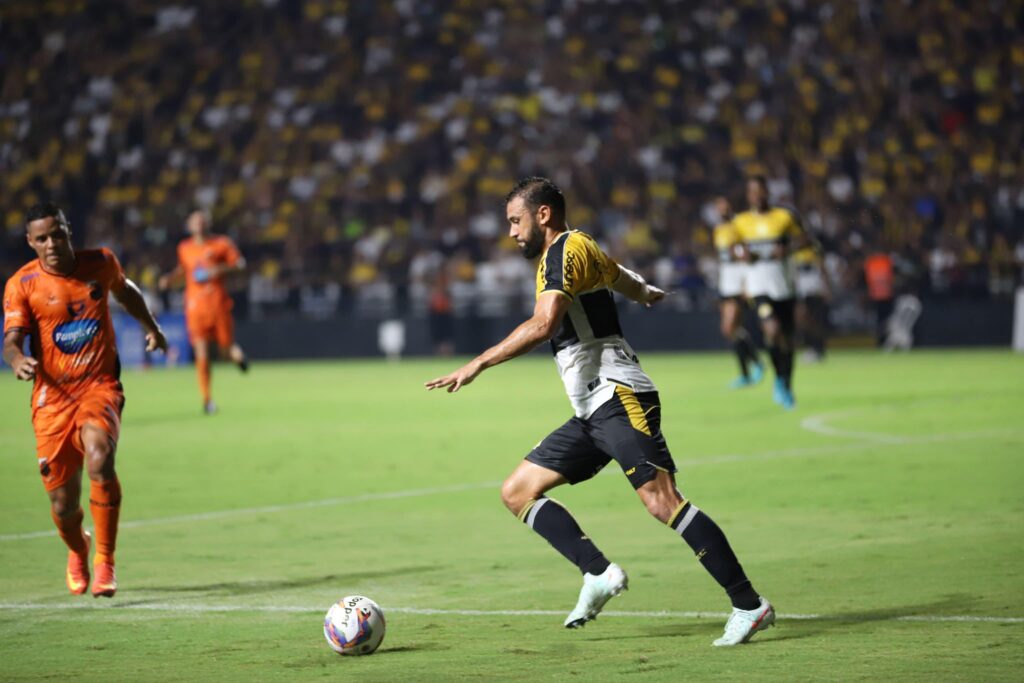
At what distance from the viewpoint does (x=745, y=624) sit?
19.5ft

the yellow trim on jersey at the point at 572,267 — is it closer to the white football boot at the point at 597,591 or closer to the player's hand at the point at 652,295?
the player's hand at the point at 652,295

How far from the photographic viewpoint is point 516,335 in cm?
584

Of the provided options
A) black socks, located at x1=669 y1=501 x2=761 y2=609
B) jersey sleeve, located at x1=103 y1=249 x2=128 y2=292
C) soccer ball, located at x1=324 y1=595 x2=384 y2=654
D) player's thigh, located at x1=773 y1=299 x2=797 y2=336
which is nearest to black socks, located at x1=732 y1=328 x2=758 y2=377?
player's thigh, located at x1=773 y1=299 x2=797 y2=336

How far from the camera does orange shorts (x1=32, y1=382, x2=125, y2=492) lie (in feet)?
24.6

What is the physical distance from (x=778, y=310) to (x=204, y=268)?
266 inches

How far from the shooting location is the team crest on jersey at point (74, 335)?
7590 mm

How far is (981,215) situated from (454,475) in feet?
72.1

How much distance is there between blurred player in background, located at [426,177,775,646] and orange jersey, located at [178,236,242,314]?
12946 mm

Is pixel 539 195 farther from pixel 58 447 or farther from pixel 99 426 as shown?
pixel 58 447

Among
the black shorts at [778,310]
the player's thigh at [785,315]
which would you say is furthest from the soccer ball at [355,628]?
the black shorts at [778,310]

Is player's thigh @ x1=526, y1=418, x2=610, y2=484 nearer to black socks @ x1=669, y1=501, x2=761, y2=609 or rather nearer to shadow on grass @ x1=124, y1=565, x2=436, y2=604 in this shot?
black socks @ x1=669, y1=501, x2=761, y2=609

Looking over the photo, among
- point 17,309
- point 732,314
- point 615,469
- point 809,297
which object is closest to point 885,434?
point 615,469

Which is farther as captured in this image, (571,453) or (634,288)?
(634,288)

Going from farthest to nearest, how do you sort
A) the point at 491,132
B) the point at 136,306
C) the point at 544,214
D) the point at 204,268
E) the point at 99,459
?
the point at 491,132
the point at 204,268
the point at 136,306
the point at 99,459
the point at 544,214
